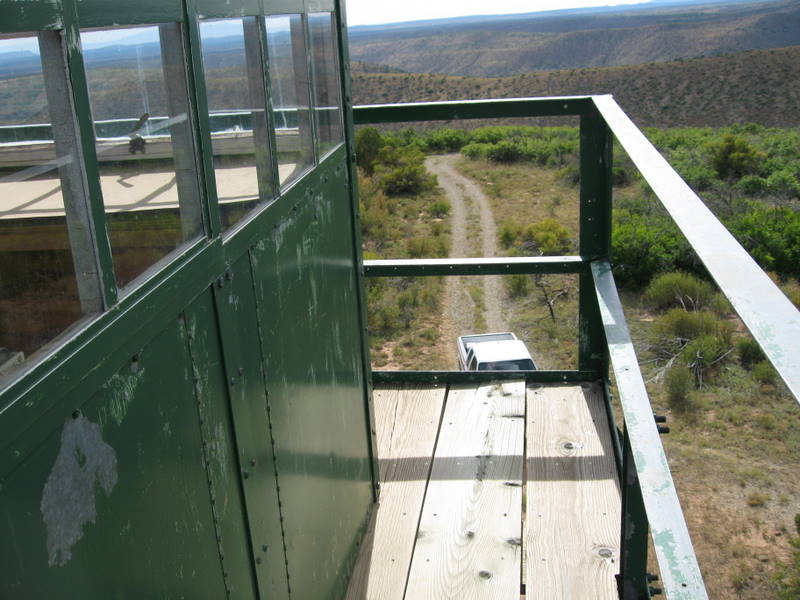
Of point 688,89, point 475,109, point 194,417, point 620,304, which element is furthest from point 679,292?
point 688,89

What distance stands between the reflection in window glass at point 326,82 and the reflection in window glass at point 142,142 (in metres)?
1.13

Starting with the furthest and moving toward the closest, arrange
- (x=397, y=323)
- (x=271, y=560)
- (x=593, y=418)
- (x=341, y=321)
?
(x=397, y=323) < (x=593, y=418) < (x=341, y=321) < (x=271, y=560)

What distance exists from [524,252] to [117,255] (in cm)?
1556

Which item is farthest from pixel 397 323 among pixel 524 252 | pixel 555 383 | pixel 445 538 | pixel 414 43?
pixel 414 43

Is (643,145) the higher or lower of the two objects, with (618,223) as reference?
higher

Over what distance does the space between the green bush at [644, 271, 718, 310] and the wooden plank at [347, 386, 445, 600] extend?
8.96 meters

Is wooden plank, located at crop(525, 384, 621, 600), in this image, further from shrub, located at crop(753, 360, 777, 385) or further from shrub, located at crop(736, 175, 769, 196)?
shrub, located at crop(736, 175, 769, 196)

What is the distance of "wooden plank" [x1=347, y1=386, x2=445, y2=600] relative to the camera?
10.1 ft

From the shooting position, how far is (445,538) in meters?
3.24

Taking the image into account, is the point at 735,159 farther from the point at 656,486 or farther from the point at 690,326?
the point at 656,486

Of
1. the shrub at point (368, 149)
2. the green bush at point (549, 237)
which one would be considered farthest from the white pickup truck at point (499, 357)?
the shrub at point (368, 149)

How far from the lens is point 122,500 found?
1.32 m

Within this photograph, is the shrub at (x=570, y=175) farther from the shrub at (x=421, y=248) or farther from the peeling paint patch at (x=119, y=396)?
the peeling paint patch at (x=119, y=396)

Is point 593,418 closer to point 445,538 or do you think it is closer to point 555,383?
point 555,383
